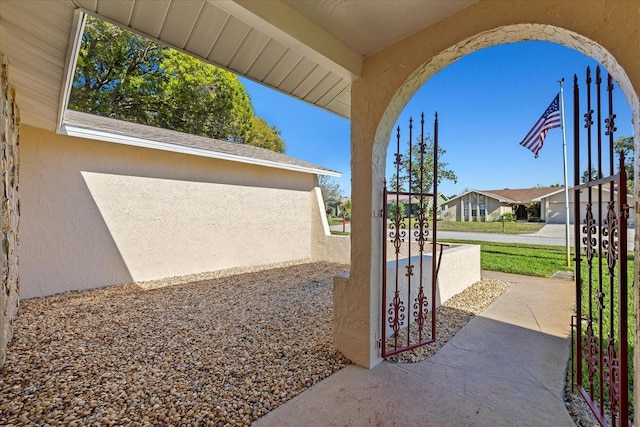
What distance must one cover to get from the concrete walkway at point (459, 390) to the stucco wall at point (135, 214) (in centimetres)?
555

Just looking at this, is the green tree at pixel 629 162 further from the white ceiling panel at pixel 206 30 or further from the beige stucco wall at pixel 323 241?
the beige stucco wall at pixel 323 241

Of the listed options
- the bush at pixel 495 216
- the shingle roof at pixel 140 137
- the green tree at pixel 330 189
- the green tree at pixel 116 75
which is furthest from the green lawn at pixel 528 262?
the bush at pixel 495 216

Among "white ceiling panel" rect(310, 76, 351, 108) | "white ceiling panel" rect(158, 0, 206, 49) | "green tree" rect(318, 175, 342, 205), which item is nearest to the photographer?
"white ceiling panel" rect(158, 0, 206, 49)

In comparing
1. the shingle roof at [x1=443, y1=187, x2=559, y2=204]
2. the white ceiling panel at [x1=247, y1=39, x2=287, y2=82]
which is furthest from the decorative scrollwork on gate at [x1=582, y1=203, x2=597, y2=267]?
the shingle roof at [x1=443, y1=187, x2=559, y2=204]

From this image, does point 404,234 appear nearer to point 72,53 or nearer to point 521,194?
point 72,53

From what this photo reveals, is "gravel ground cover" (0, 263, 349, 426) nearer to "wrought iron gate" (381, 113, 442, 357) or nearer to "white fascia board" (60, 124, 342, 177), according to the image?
"wrought iron gate" (381, 113, 442, 357)

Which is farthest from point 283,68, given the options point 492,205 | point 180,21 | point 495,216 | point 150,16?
point 492,205

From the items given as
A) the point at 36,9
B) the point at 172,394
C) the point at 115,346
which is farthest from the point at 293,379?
the point at 36,9

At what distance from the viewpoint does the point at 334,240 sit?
929 centimetres

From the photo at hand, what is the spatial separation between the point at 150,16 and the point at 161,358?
3.21 metres

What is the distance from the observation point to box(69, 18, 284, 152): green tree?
43.5 feet

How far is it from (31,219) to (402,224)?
6.40 metres

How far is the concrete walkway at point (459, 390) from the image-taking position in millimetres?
2156

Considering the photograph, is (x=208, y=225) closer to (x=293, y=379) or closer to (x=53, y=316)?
(x=53, y=316)
